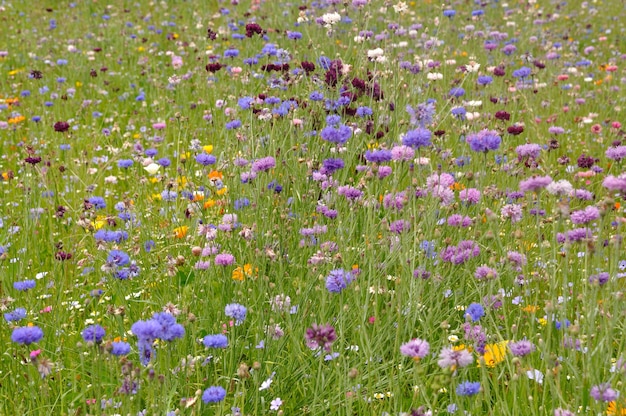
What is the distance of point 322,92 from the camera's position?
317 centimetres

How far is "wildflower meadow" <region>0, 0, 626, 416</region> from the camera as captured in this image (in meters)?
1.73

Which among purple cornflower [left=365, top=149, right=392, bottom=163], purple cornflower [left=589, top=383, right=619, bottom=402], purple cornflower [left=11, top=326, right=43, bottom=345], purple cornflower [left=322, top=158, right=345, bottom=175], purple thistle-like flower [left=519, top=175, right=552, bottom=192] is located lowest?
purple cornflower [left=589, top=383, right=619, bottom=402]

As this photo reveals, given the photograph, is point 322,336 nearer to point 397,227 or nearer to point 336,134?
point 397,227

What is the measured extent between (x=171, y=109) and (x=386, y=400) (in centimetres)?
352

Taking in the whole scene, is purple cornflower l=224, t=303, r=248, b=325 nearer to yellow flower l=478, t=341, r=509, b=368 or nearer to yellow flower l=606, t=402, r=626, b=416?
yellow flower l=478, t=341, r=509, b=368

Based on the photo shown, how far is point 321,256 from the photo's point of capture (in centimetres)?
218

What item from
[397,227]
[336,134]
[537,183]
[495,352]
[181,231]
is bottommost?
[181,231]

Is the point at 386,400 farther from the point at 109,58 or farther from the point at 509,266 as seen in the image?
the point at 109,58

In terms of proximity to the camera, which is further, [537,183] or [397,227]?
[397,227]

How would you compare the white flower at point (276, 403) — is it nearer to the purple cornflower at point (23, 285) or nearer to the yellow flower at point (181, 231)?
the purple cornflower at point (23, 285)

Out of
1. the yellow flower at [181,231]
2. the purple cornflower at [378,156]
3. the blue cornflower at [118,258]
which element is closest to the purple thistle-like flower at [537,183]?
the purple cornflower at [378,156]

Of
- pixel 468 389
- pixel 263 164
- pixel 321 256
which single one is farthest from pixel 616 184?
pixel 263 164

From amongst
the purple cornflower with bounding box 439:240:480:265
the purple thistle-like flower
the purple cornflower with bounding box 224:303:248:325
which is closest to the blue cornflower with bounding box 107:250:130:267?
the purple cornflower with bounding box 224:303:248:325

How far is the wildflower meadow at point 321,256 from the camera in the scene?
173 cm
